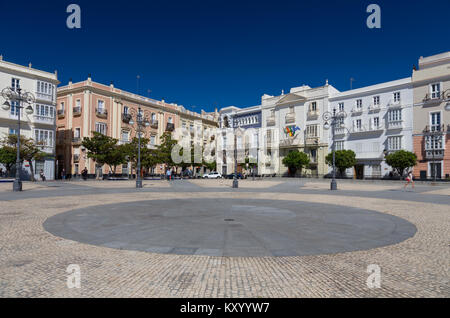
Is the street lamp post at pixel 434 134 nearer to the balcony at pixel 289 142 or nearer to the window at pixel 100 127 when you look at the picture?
the balcony at pixel 289 142

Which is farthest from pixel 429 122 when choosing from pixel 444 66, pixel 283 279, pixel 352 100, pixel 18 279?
pixel 18 279

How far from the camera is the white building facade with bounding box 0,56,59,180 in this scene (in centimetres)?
3294

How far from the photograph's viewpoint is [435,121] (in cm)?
3859

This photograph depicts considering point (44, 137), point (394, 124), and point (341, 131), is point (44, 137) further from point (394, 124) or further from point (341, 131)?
point (394, 124)

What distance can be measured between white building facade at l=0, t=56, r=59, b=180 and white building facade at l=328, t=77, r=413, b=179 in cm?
4542

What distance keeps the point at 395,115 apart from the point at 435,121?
17.0ft

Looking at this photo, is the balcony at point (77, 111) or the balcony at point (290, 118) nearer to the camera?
the balcony at point (77, 111)

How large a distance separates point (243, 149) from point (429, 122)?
34.7 m

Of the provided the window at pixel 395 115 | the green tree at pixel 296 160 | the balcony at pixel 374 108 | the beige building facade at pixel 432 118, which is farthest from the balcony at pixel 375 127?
the green tree at pixel 296 160

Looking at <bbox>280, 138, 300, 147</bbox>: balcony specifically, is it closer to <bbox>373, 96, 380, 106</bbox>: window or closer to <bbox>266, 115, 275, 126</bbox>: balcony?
<bbox>266, 115, 275, 126</bbox>: balcony

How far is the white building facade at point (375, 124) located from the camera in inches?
1626

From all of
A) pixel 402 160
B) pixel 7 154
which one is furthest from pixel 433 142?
pixel 7 154

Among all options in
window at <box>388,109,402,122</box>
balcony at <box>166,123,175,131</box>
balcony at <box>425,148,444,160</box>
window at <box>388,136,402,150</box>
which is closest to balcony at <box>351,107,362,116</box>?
window at <box>388,109,402,122</box>
